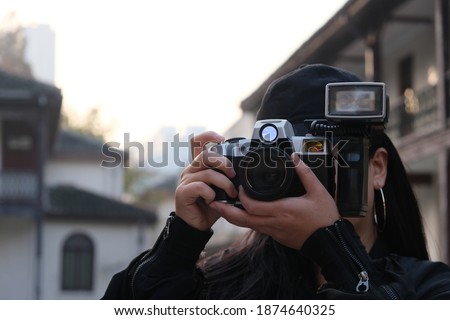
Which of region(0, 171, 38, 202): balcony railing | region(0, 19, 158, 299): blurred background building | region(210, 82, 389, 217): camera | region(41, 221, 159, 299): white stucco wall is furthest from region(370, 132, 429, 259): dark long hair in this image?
region(41, 221, 159, 299): white stucco wall

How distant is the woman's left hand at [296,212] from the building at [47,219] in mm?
20693

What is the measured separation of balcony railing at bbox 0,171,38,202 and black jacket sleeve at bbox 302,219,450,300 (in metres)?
22.1

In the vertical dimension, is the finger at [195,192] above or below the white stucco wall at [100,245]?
above

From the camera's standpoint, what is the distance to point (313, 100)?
1.81m

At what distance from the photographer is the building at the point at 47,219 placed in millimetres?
23078

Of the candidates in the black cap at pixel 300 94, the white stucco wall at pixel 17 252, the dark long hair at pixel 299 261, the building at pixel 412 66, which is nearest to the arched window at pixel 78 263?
the white stucco wall at pixel 17 252

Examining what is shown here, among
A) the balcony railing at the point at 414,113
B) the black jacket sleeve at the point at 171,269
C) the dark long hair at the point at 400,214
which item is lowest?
the black jacket sleeve at the point at 171,269

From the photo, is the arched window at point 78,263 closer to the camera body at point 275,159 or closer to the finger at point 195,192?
the finger at point 195,192

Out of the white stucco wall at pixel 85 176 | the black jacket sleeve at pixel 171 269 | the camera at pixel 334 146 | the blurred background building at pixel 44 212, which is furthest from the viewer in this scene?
the white stucco wall at pixel 85 176

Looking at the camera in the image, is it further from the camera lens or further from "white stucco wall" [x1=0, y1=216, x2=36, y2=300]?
"white stucco wall" [x1=0, y1=216, x2=36, y2=300]

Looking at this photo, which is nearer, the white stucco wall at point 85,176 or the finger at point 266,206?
the finger at point 266,206

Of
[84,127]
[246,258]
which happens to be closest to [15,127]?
[84,127]

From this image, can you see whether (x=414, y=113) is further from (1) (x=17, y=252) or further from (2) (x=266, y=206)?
(1) (x=17, y=252)
